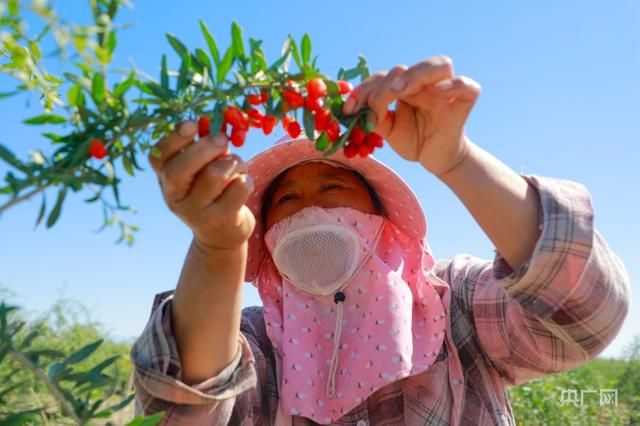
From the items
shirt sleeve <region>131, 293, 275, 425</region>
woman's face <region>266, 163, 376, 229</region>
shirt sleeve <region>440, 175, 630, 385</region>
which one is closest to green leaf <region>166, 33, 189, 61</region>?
shirt sleeve <region>131, 293, 275, 425</region>

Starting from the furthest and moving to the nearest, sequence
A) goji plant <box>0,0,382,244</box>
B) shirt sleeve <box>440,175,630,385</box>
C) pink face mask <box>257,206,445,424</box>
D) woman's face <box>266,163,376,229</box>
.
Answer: woman's face <box>266,163,376,229</box>, pink face mask <box>257,206,445,424</box>, shirt sleeve <box>440,175,630,385</box>, goji plant <box>0,0,382,244</box>

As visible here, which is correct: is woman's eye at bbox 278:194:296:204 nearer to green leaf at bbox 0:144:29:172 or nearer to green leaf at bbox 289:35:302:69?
green leaf at bbox 289:35:302:69

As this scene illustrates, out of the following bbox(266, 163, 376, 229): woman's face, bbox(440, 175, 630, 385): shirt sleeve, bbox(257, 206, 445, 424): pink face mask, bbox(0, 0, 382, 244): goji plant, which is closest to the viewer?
bbox(0, 0, 382, 244): goji plant

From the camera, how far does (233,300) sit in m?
1.57

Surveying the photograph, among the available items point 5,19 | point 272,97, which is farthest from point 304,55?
point 5,19

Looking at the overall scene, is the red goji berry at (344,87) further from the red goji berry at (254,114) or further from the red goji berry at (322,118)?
the red goji berry at (254,114)

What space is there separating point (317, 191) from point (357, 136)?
34.6 inches

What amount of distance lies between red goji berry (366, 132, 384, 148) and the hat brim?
2.48ft

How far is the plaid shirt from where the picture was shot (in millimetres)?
1536

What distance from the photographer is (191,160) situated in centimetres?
117

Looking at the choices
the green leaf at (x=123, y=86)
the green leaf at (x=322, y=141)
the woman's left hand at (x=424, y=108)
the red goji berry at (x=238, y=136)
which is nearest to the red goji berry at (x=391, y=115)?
the woman's left hand at (x=424, y=108)

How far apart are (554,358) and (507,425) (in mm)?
339

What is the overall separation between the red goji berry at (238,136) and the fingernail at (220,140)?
0.05m

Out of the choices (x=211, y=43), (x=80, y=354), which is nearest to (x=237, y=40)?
(x=211, y=43)
